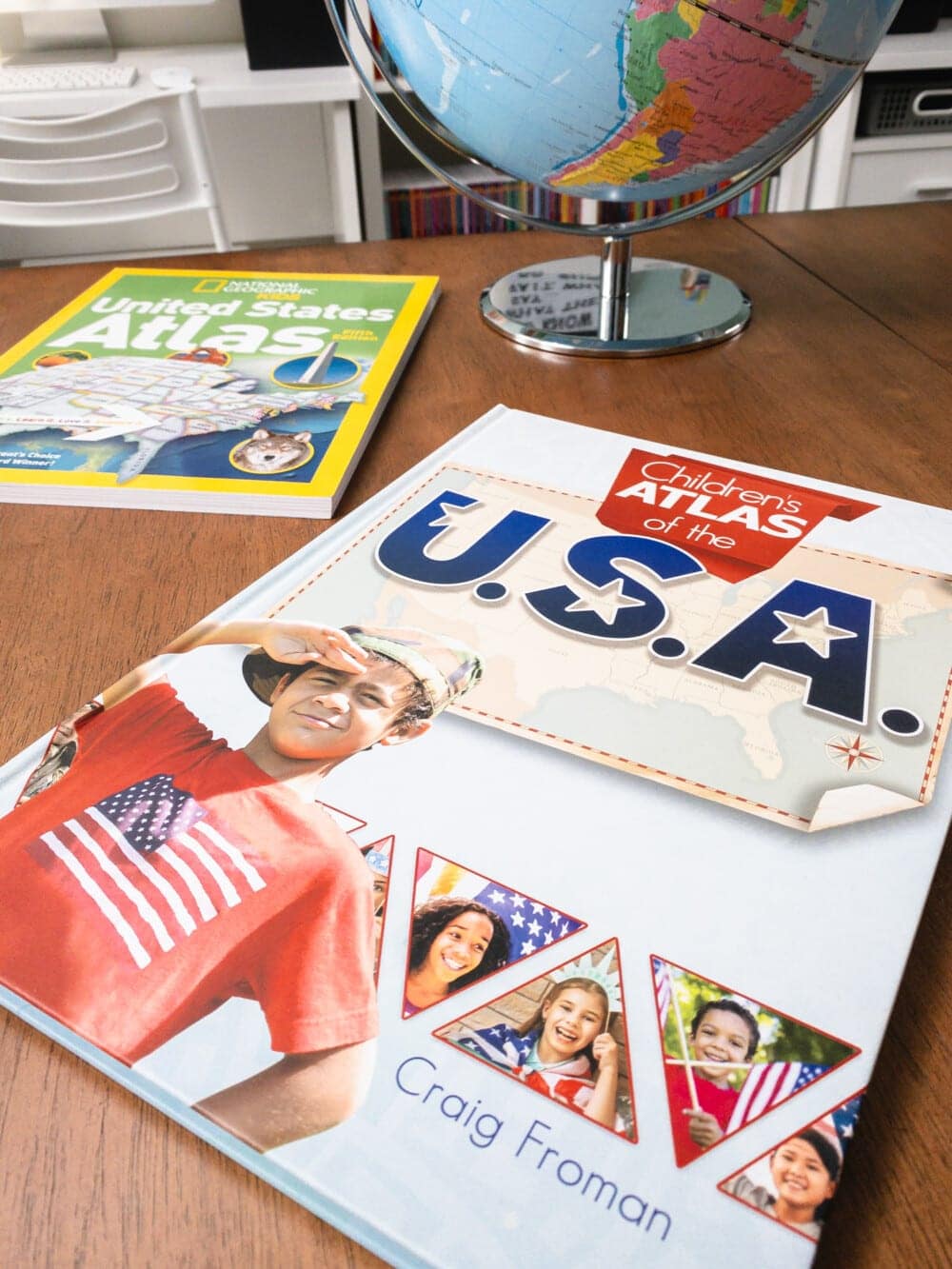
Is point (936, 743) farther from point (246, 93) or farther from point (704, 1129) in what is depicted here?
point (246, 93)

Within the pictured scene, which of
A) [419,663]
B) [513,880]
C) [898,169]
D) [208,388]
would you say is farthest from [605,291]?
[898,169]

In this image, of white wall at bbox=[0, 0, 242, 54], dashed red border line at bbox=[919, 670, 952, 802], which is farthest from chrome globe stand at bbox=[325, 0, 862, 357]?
white wall at bbox=[0, 0, 242, 54]

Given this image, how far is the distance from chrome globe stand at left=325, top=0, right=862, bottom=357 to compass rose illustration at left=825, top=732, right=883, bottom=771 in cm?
45

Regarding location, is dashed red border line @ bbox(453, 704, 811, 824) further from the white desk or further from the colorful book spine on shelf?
the colorful book spine on shelf

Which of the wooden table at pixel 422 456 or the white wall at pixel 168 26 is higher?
the white wall at pixel 168 26

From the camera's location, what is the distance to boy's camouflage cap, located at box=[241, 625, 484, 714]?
1.38 ft

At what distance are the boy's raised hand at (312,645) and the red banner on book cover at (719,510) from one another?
0.18 metres

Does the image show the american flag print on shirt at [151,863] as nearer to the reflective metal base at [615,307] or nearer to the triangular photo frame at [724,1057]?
the triangular photo frame at [724,1057]

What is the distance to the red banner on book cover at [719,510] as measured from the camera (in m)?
0.52

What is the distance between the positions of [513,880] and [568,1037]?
6 centimetres

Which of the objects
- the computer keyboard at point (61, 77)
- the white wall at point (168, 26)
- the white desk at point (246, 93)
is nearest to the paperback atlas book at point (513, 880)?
the white desk at point (246, 93)

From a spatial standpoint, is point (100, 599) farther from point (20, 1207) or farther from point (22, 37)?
point (22, 37)

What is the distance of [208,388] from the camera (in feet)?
2.24

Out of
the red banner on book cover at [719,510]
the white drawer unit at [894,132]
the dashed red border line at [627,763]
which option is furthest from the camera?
the white drawer unit at [894,132]
